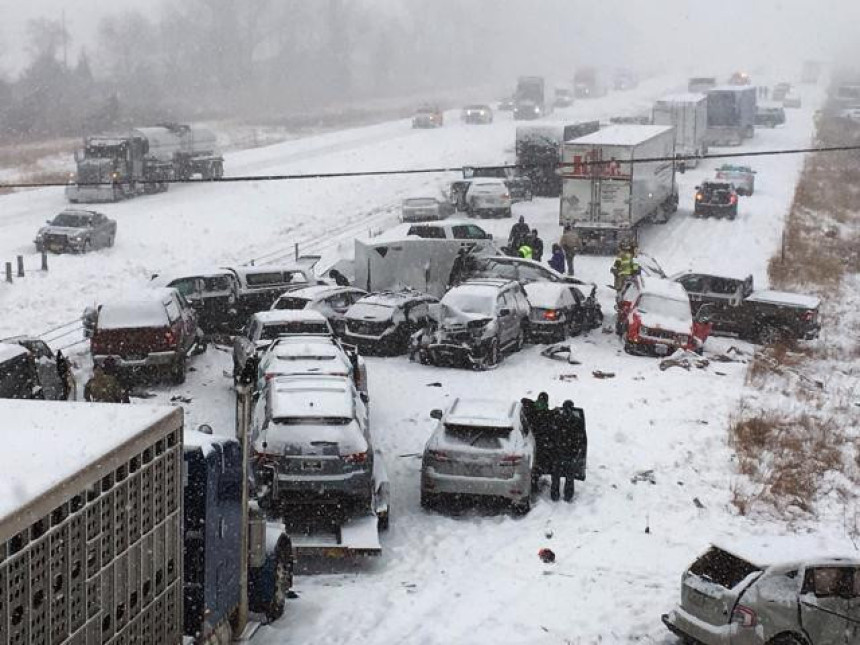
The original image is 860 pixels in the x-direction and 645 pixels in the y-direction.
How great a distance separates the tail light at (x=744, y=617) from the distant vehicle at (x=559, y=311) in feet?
49.1

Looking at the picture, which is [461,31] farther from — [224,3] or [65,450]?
[65,450]

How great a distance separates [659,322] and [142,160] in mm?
31769

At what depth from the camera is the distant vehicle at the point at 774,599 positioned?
12039 millimetres

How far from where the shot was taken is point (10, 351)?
18484 mm

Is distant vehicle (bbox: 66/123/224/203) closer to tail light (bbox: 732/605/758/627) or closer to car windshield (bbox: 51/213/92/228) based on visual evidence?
car windshield (bbox: 51/213/92/228)

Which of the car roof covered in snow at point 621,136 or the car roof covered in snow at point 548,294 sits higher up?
the car roof covered in snow at point 621,136

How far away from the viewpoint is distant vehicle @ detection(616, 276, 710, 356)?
2627cm

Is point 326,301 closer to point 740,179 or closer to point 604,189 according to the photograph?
point 604,189

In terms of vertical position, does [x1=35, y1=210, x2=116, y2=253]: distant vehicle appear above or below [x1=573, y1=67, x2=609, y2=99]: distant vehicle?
below

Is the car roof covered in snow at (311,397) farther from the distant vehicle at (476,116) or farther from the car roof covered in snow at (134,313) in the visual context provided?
the distant vehicle at (476,116)

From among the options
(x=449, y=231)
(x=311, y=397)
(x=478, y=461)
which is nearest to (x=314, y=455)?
(x=311, y=397)

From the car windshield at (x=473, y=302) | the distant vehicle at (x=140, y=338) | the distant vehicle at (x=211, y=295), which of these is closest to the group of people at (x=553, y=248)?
the car windshield at (x=473, y=302)

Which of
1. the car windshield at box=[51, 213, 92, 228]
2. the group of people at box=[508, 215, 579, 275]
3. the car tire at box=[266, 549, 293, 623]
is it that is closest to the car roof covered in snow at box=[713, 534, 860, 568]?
the car tire at box=[266, 549, 293, 623]

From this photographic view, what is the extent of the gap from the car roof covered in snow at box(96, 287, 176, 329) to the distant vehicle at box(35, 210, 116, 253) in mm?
15329
